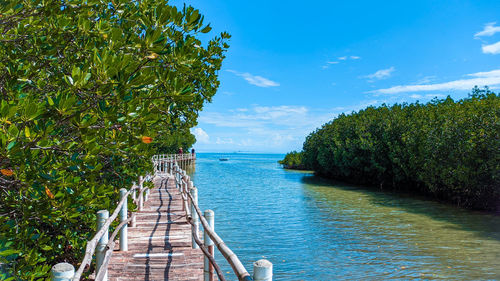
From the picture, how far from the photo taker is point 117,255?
24.8 feet

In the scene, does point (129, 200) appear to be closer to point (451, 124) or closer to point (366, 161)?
point (451, 124)

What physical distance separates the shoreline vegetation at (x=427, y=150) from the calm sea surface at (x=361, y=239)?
217cm

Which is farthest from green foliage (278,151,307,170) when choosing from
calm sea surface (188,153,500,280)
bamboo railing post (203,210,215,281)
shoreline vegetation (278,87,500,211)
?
bamboo railing post (203,210,215,281)

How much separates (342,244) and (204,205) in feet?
43.7

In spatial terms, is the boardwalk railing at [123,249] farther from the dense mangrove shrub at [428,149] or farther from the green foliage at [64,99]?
the dense mangrove shrub at [428,149]

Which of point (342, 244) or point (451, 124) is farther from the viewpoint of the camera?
point (451, 124)

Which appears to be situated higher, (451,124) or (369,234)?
(451,124)

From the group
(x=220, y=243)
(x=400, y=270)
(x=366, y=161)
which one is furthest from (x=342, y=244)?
(x=366, y=161)

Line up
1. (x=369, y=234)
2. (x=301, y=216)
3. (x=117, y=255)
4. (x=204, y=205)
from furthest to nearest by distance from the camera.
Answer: (x=204, y=205), (x=301, y=216), (x=369, y=234), (x=117, y=255)

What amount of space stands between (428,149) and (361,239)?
16.1 metres

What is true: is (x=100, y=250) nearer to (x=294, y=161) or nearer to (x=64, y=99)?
(x=64, y=99)

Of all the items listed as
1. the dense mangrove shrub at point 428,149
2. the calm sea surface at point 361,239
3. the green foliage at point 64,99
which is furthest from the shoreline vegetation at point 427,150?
the green foliage at point 64,99

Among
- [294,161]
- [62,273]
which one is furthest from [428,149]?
[294,161]

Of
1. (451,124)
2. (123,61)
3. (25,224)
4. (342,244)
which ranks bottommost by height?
(342,244)
